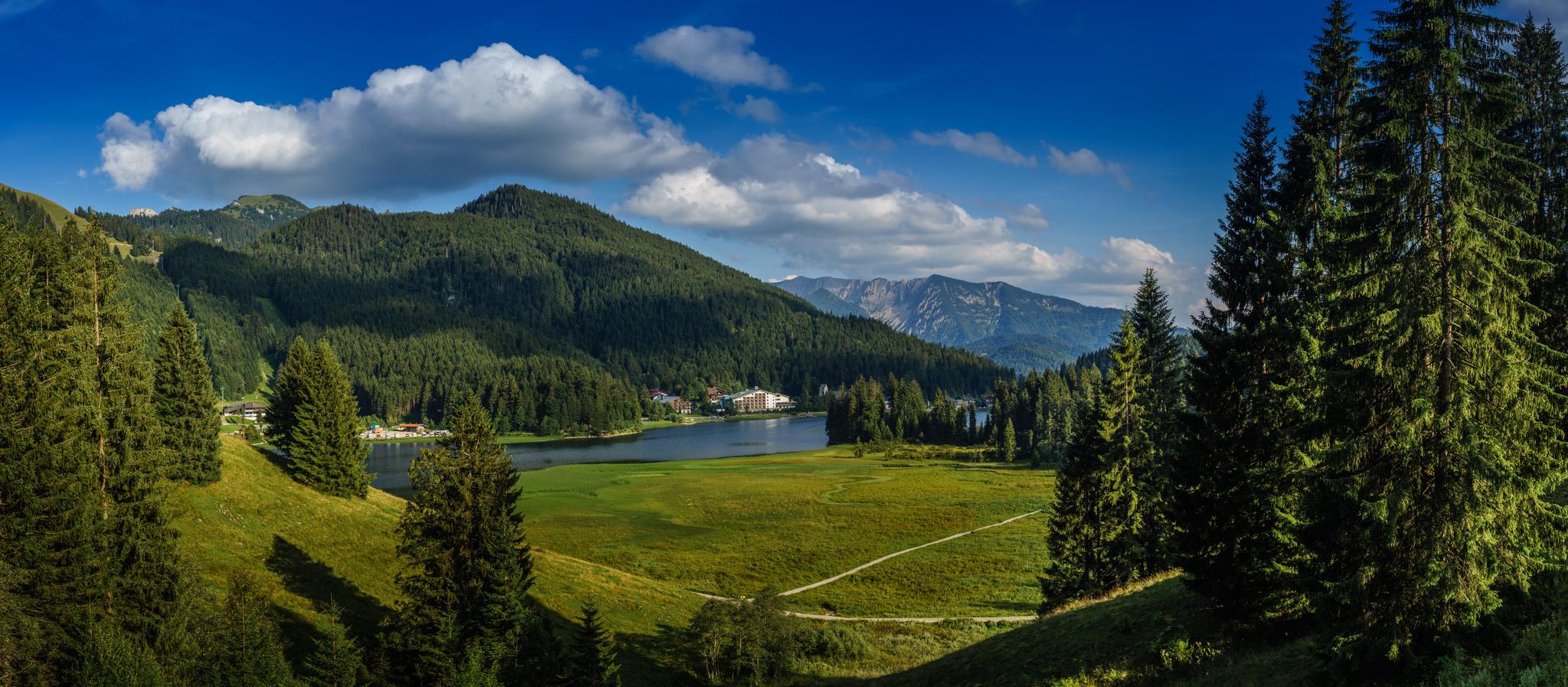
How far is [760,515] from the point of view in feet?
250

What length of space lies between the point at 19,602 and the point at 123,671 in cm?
530

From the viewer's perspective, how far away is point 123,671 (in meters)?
18.3

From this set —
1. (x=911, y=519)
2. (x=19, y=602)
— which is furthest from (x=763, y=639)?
(x=911, y=519)

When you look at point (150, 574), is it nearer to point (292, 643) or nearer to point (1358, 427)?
point (292, 643)

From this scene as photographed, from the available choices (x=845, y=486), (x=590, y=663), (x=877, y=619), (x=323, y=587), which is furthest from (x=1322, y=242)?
(x=845, y=486)

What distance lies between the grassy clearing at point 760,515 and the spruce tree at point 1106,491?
10338mm

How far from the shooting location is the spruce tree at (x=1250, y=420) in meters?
18.0

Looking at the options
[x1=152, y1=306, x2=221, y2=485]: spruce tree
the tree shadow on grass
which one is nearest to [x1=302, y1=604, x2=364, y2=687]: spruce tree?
the tree shadow on grass

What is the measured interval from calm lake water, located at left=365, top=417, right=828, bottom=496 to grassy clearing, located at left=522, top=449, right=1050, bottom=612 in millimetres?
16267

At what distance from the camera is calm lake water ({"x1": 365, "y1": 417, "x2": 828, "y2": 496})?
12604 centimetres

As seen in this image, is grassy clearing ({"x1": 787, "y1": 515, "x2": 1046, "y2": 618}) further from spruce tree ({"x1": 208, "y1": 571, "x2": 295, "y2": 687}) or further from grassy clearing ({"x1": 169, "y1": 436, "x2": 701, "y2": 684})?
spruce tree ({"x1": 208, "y1": 571, "x2": 295, "y2": 687})

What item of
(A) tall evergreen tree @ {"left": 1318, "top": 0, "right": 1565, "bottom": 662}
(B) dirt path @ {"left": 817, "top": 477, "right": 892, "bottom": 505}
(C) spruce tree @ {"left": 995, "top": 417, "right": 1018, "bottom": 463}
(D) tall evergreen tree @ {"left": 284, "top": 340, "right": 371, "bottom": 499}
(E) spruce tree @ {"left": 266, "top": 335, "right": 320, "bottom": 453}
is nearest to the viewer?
(A) tall evergreen tree @ {"left": 1318, "top": 0, "right": 1565, "bottom": 662}

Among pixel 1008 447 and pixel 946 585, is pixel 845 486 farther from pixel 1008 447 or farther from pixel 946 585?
pixel 946 585

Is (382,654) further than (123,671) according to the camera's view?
Yes
